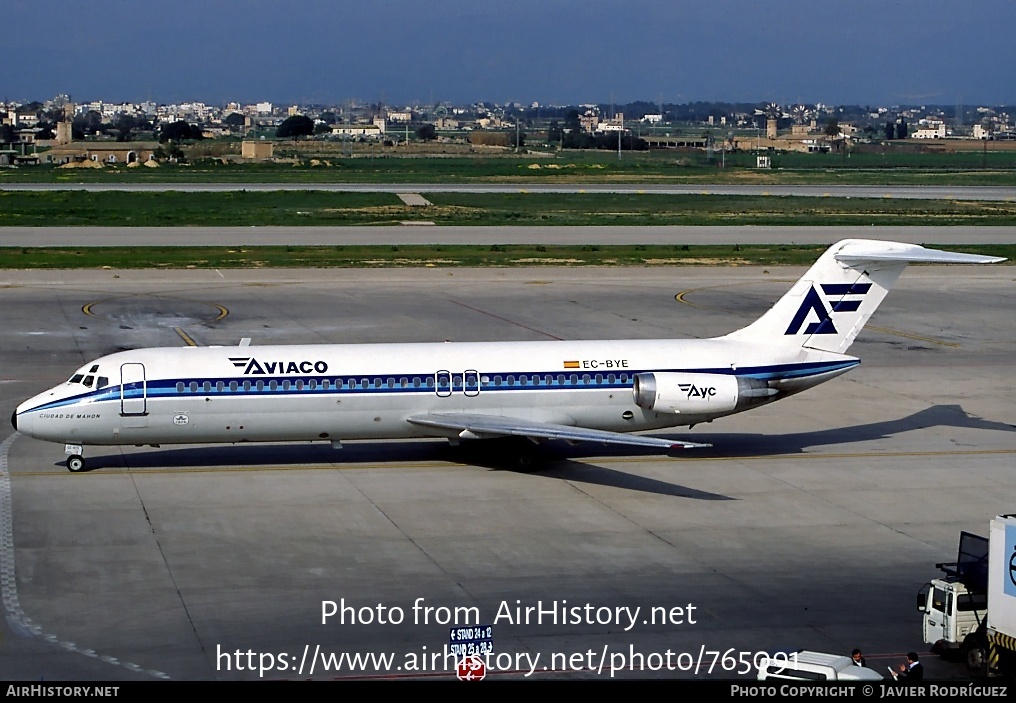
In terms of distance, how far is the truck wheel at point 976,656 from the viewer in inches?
757

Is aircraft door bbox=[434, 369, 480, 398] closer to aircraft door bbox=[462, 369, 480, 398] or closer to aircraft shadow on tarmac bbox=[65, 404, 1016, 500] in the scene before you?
aircraft door bbox=[462, 369, 480, 398]

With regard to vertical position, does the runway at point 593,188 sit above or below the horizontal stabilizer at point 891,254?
below

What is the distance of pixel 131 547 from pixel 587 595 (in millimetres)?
9366

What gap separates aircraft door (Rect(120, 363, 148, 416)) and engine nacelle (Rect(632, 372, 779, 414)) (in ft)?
39.0

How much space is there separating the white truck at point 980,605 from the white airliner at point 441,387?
10.8 m

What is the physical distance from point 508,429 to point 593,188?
106558 millimetres

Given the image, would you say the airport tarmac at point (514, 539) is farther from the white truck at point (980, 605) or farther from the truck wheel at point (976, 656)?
the white truck at point (980, 605)

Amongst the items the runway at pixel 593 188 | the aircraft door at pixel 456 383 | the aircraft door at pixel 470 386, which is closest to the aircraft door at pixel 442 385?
the aircraft door at pixel 456 383

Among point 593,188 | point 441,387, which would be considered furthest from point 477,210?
point 441,387

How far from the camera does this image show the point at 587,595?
2281 cm

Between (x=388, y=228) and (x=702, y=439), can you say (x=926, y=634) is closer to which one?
(x=702, y=439)

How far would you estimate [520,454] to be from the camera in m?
32.5

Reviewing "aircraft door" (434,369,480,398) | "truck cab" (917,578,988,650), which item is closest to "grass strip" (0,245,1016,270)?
"aircraft door" (434,369,480,398)
